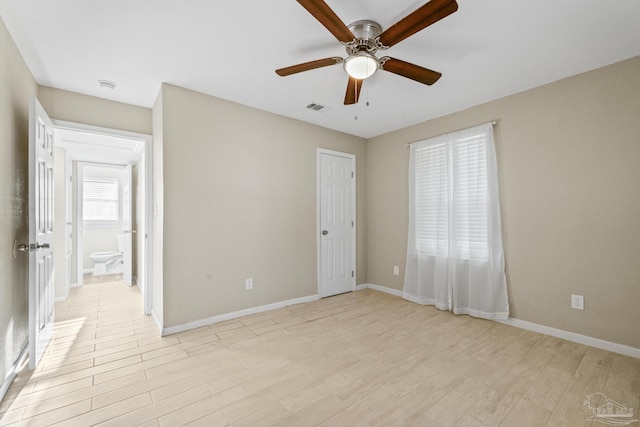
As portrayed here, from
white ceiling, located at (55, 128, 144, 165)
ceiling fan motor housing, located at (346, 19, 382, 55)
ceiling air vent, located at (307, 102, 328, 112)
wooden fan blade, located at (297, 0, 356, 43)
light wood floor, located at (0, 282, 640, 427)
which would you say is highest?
ceiling air vent, located at (307, 102, 328, 112)

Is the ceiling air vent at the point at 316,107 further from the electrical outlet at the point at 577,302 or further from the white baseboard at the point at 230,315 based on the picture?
the electrical outlet at the point at 577,302

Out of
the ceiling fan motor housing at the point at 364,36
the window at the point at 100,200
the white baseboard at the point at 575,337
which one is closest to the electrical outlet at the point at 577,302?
the white baseboard at the point at 575,337

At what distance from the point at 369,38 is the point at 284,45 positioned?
0.69 meters

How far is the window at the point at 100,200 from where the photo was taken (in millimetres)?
6316

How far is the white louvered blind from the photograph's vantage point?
3.31m

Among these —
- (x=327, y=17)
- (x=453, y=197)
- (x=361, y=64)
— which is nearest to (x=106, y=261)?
(x=361, y=64)

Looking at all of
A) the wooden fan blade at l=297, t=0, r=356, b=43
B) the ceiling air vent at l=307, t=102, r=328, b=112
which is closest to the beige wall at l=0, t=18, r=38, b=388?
the wooden fan blade at l=297, t=0, r=356, b=43

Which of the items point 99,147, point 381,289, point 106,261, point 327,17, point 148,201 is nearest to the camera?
point 327,17

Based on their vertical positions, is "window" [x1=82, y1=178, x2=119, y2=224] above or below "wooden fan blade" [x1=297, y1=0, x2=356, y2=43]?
below

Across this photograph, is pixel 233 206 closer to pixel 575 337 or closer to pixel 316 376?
pixel 316 376

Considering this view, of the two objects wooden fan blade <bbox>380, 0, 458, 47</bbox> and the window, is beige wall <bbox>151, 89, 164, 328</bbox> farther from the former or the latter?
the window

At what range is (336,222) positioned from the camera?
4336 millimetres

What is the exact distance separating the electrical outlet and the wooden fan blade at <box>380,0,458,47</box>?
2804mm

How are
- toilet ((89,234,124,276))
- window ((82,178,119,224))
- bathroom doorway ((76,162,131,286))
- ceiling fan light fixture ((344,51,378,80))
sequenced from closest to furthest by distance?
ceiling fan light fixture ((344,51,378,80)) < toilet ((89,234,124,276)) < bathroom doorway ((76,162,131,286)) < window ((82,178,119,224))
